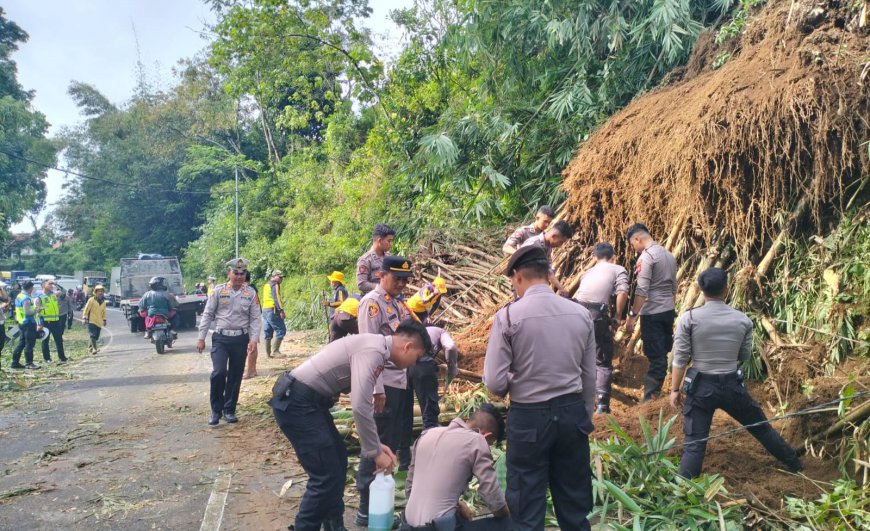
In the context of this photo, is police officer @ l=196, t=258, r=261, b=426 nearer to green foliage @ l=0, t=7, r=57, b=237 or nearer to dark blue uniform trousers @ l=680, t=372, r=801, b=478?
dark blue uniform trousers @ l=680, t=372, r=801, b=478

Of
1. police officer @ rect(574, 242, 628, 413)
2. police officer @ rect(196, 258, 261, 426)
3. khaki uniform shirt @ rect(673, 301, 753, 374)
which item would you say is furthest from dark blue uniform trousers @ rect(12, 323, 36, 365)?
khaki uniform shirt @ rect(673, 301, 753, 374)

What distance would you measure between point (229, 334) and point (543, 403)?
5153 mm

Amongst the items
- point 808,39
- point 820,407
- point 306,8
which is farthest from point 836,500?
point 306,8

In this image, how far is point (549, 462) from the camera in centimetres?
374

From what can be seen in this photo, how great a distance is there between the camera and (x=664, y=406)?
620 centimetres

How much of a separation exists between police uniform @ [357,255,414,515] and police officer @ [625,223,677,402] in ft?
7.91

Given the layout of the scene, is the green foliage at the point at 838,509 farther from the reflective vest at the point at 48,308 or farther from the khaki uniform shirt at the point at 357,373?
the reflective vest at the point at 48,308

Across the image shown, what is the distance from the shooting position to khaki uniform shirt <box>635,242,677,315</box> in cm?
636

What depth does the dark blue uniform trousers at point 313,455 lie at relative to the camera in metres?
4.03

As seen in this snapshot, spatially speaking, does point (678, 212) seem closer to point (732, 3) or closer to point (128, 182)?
point (732, 3)

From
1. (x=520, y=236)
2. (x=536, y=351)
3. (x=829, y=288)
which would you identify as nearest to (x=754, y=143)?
(x=829, y=288)

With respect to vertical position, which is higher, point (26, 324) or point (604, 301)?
point (604, 301)

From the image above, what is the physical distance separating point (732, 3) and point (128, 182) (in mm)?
43951

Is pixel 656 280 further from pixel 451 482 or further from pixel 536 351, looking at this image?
pixel 451 482
